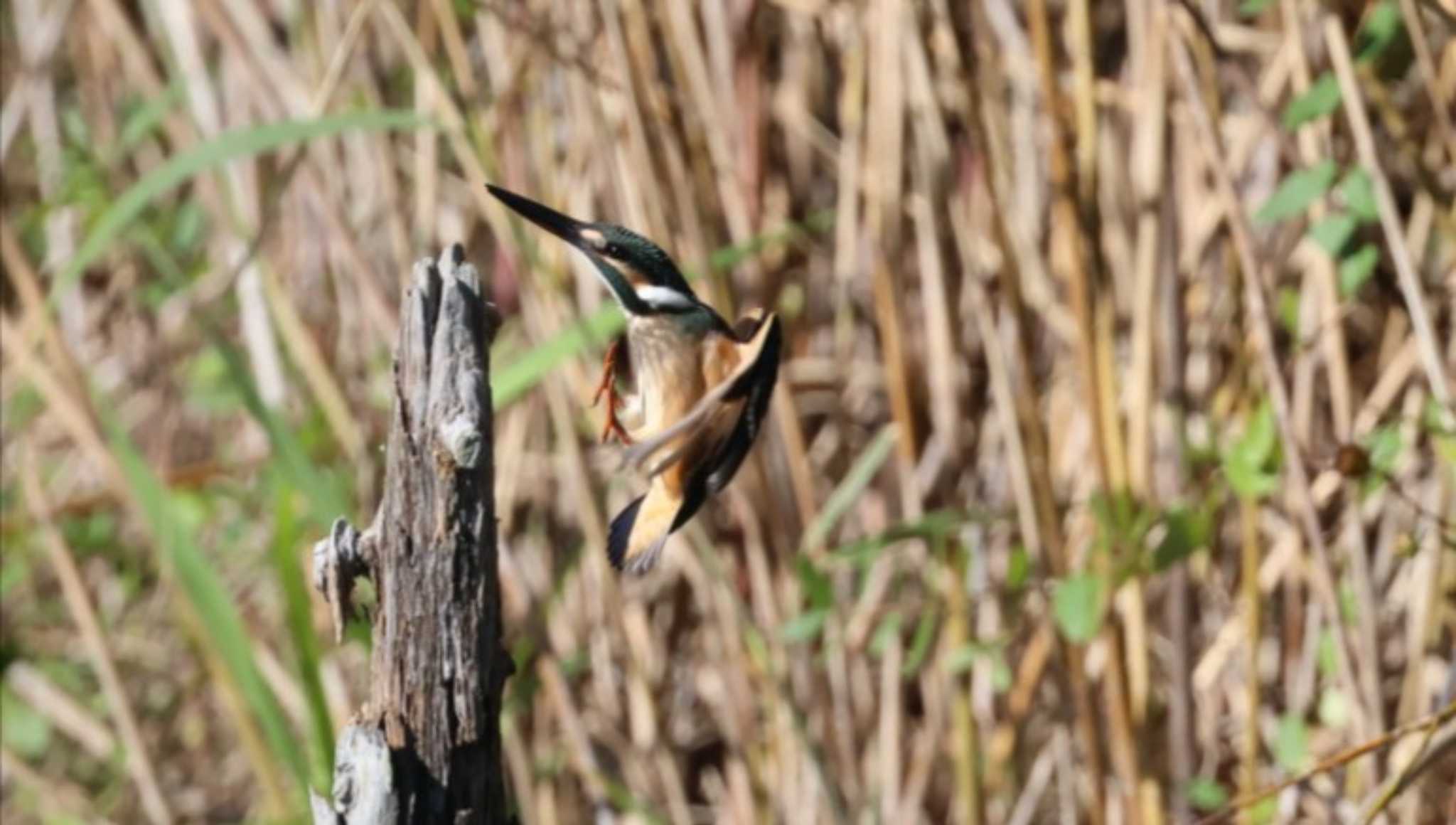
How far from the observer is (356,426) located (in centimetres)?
211

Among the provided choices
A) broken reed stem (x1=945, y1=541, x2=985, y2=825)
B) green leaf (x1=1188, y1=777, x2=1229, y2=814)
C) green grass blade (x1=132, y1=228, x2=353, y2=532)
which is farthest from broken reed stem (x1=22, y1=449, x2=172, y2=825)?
green leaf (x1=1188, y1=777, x2=1229, y2=814)

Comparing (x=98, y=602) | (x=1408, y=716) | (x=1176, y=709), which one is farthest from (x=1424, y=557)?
(x=98, y=602)

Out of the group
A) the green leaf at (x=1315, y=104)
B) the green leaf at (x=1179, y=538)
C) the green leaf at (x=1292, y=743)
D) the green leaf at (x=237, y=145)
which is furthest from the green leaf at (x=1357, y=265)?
the green leaf at (x=237, y=145)

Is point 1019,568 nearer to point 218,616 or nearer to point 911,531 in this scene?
point 911,531

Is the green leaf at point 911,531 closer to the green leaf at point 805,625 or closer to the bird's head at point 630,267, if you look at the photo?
the green leaf at point 805,625

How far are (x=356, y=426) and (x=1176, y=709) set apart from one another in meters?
0.89

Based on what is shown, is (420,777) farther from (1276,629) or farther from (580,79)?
(1276,629)

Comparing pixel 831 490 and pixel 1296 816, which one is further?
pixel 831 490

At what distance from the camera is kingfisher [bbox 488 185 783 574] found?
700 mm

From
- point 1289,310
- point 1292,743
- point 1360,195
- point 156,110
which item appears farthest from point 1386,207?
point 156,110

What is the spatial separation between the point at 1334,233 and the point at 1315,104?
99mm

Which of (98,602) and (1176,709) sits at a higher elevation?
(98,602)

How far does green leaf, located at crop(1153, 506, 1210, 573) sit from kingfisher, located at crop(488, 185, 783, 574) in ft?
3.10

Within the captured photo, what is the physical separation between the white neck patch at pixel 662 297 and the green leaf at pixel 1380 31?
902 mm
